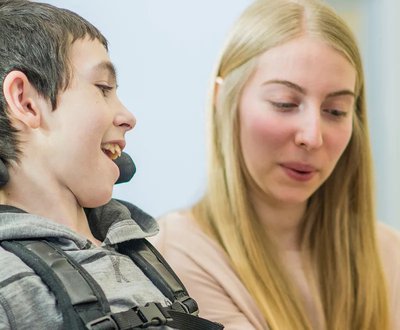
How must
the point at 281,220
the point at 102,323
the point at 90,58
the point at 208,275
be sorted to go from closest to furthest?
1. the point at 102,323
2. the point at 90,58
3. the point at 208,275
4. the point at 281,220

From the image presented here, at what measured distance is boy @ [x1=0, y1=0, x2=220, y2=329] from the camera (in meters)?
0.74

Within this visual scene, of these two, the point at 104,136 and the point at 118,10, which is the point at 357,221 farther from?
the point at 104,136

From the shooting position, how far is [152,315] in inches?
28.0

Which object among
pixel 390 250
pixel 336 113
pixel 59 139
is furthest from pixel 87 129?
pixel 390 250

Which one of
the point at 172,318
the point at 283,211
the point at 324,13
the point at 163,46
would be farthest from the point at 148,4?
the point at 172,318

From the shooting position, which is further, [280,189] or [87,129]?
[280,189]

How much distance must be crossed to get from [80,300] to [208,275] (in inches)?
20.0

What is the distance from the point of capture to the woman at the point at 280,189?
1.18 m

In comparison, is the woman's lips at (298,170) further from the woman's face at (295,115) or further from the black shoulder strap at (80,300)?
the black shoulder strap at (80,300)

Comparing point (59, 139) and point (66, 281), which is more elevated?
point (59, 139)

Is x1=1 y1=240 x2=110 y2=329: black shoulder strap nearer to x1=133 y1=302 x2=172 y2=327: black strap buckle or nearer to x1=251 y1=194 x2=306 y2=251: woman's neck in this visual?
x1=133 y1=302 x2=172 y2=327: black strap buckle

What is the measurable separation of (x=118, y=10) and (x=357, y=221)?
0.55 meters

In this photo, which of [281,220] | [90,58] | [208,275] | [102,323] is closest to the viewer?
[102,323]

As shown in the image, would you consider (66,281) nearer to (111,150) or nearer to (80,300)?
(80,300)
